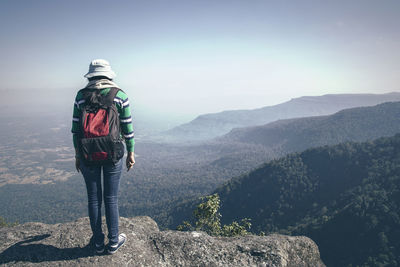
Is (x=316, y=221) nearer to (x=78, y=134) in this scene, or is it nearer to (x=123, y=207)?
(x=78, y=134)

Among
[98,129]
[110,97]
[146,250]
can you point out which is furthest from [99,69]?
[146,250]

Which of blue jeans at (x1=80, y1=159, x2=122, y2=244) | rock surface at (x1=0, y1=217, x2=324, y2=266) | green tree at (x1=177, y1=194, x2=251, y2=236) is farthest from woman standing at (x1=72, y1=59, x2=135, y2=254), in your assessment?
green tree at (x1=177, y1=194, x2=251, y2=236)

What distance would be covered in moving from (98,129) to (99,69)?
3.72 ft

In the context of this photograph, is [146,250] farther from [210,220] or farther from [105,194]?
[210,220]

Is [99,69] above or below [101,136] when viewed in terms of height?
above

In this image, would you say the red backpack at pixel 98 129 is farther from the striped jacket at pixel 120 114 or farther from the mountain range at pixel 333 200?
the mountain range at pixel 333 200

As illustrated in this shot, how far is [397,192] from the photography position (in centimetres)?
6562

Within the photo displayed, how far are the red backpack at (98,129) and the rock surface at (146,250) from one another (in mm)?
2032

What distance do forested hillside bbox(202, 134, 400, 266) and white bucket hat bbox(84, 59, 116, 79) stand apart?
64.7 meters

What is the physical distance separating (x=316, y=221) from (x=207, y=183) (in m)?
108

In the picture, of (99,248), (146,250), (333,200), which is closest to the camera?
(99,248)

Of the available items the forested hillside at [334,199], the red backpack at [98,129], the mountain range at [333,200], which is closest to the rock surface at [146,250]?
the red backpack at [98,129]

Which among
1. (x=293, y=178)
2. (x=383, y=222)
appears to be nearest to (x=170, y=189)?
(x=293, y=178)

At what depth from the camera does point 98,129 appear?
373cm
